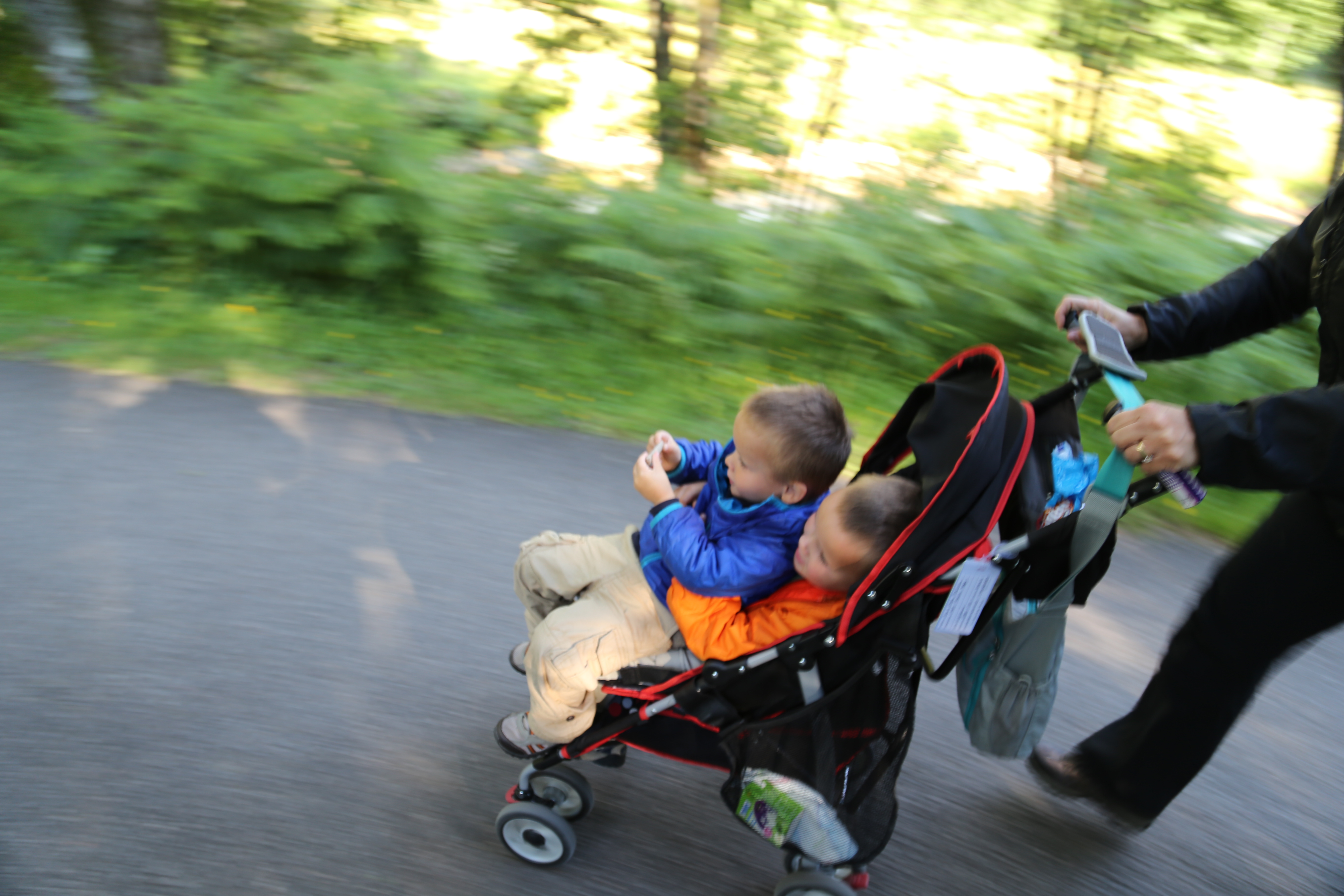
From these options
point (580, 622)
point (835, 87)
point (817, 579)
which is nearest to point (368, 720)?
point (580, 622)

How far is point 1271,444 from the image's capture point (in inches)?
69.7

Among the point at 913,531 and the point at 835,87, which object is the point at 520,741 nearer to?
the point at 913,531

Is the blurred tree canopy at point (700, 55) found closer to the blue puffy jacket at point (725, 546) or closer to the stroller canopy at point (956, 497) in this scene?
the blue puffy jacket at point (725, 546)

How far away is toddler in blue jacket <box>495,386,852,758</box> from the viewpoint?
2070 mm

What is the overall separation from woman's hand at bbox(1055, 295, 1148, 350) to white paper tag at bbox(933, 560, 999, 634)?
2.70 feet

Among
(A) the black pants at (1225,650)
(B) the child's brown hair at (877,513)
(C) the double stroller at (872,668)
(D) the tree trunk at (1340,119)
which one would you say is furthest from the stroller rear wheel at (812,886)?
(D) the tree trunk at (1340,119)

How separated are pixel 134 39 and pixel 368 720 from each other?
17.7 feet

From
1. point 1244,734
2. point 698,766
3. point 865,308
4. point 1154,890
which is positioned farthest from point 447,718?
point 865,308

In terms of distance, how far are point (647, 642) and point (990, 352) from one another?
1.05 meters

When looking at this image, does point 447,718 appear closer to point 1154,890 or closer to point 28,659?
point 28,659

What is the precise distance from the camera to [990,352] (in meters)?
2.06

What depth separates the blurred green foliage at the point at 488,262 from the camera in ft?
15.7

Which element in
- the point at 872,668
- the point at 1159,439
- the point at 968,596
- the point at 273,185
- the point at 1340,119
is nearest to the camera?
the point at 1159,439

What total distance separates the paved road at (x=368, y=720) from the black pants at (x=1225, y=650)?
0.32 meters
